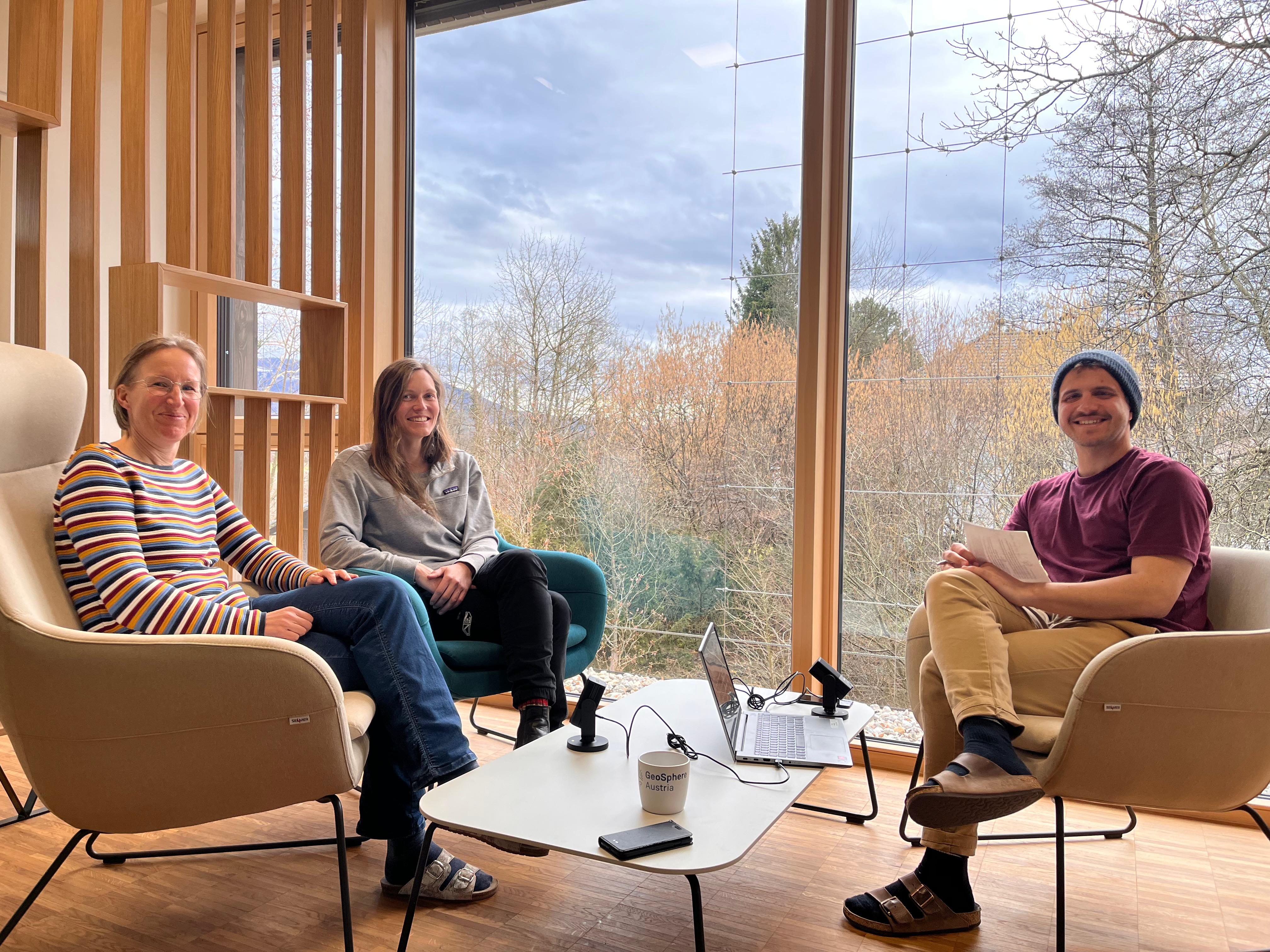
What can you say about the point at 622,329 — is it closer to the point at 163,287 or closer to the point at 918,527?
the point at 918,527

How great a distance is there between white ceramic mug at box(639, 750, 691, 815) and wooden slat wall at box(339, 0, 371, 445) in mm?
2212

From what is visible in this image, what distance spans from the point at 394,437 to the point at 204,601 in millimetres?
976

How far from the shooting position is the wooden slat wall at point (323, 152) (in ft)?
10.8

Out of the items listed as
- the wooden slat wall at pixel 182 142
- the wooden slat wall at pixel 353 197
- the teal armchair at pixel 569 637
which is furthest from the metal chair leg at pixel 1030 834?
the wooden slat wall at pixel 182 142

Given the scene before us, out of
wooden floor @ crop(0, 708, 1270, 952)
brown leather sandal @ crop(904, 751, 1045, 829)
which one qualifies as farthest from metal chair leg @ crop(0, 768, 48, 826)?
brown leather sandal @ crop(904, 751, 1045, 829)

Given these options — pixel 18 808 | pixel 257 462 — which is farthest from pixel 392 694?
pixel 257 462

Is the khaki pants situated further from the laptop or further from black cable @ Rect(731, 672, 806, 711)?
black cable @ Rect(731, 672, 806, 711)

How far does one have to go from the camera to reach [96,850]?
2.12 metres

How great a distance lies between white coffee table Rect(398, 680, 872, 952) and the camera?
1400 millimetres

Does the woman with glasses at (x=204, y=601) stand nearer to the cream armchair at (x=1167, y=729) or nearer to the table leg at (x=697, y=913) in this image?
the table leg at (x=697, y=913)

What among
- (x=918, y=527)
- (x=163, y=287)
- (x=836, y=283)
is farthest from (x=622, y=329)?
(x=163, y=287)

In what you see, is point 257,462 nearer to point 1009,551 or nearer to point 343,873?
point 343,873

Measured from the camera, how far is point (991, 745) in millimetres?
1708

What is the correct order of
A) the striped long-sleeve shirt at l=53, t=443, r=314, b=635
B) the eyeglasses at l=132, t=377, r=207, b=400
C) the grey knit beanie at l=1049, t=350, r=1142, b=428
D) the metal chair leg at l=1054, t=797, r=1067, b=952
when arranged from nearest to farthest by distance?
1. the metal chair leg at l=1054, t=797, r=1067, b=952
2. the striped long-sleeve shirt at l=53, t=443, r=314, b=635
3. the eyeglasses at l=132, t=377, r=207, b=400
4. the grey knit beanie at l=1049, t=350, r=1142, b=428
